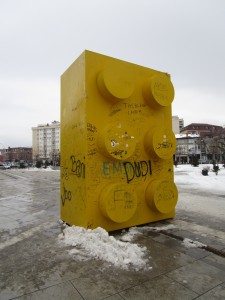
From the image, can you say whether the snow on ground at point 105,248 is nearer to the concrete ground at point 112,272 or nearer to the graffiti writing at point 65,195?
the concrete ground at point 112,272

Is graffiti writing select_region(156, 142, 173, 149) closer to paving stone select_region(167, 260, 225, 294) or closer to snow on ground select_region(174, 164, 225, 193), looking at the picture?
paving stone select_region(167, 260, 225, 294)

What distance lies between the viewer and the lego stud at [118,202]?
15.6ft

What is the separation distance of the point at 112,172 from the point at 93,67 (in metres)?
2.18

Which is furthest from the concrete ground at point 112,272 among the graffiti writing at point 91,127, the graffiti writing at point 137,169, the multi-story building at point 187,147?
the multi-story building at point 187,147

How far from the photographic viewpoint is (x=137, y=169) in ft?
18.3

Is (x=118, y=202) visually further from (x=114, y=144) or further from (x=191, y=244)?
(x=191, y=244)

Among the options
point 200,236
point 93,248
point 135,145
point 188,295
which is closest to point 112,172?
point 135,145

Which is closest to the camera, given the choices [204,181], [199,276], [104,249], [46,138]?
[199,276]

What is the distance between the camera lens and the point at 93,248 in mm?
4000

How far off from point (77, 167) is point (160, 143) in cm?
195

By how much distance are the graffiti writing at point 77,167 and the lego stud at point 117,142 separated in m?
0.52

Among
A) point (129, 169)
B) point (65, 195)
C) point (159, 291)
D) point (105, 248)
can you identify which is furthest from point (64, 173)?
point (159, 291)

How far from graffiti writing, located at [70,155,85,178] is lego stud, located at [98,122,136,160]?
20.4 inches

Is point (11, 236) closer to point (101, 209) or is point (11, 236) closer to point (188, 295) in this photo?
point (101, 209)
